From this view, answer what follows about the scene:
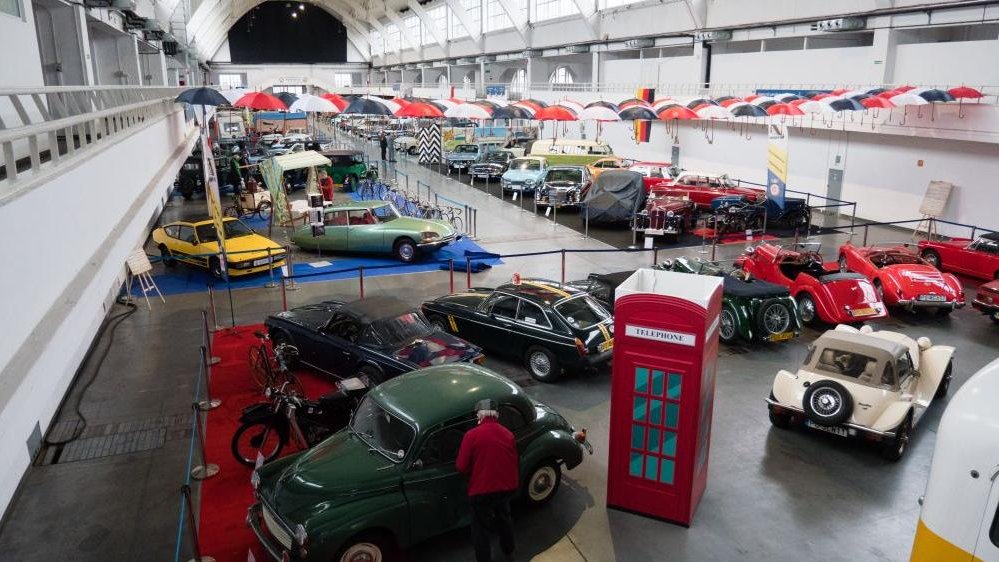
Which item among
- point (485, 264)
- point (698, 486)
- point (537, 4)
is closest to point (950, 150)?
point (485, 264)

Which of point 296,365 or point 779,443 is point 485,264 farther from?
point 779,443

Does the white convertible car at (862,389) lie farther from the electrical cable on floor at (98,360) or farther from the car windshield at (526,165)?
the car windshield at (526,165)

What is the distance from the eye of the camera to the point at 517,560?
20.9 ft

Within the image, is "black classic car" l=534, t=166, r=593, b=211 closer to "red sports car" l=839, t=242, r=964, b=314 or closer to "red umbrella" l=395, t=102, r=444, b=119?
"red umbrella" l=395, t=102, r=444, b=119

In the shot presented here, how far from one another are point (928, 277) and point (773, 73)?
18398 mm

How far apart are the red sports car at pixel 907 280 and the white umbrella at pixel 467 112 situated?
56.5 feet

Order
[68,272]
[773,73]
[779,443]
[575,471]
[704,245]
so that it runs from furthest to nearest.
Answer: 1. [773,73]
2. [704,245]
3. [779,443]
4. [575,471]
5. [68,272]

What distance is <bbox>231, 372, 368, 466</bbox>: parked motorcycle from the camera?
7738 millimetres

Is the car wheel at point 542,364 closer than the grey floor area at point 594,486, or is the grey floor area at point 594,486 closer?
the grey floor area at point 594,486

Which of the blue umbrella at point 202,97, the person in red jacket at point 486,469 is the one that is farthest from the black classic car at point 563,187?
the person in red jacket at point 486,469

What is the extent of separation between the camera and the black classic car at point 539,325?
→ 32.9 ft

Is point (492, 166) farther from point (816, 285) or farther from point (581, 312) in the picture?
point (581, 312)

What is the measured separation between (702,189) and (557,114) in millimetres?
7867

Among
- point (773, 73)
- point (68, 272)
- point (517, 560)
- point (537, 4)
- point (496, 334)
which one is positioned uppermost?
point (537, 4)
